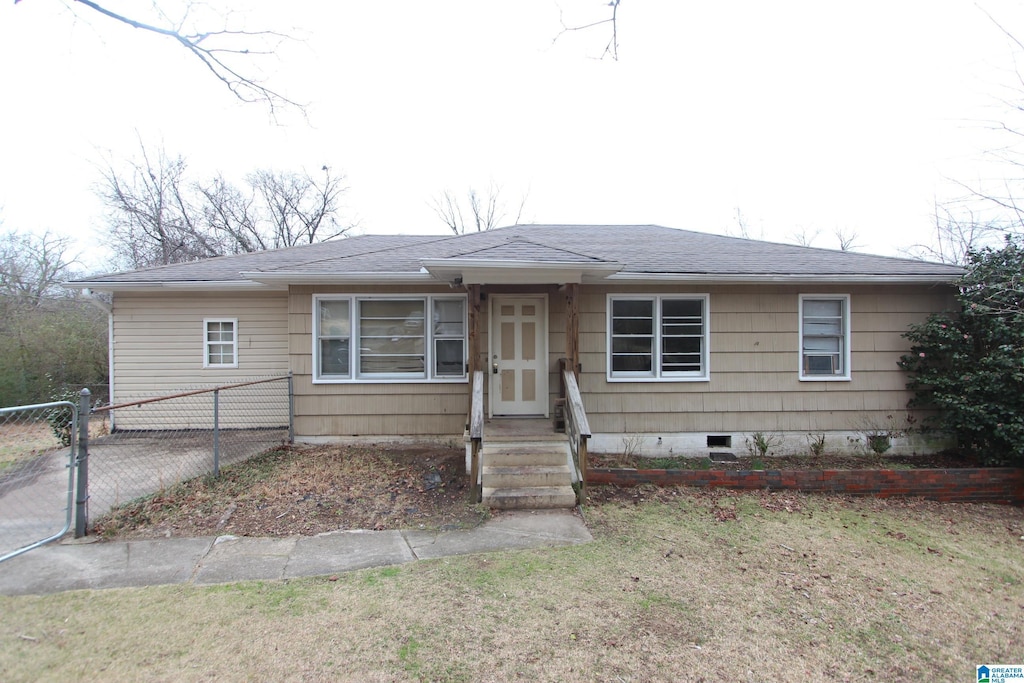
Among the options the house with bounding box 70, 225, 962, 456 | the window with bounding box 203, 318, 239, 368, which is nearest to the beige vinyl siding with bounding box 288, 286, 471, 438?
the house with bounding box 70, 225, 962, 456

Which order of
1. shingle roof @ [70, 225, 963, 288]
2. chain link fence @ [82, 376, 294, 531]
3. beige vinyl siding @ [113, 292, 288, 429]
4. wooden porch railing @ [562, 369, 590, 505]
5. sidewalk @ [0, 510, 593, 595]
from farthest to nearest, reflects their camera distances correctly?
beige vinyl siding @ [113, 292, 288, 429]
shingle roof @ [70, 225, 963, 288]
chain link fence @ [82, 376, 294, 531]
wooden porch railing @ [562, 369, 590, 505]
sidewalk @ [0, 510, 593, 595]

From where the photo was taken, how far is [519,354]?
7.30 metres

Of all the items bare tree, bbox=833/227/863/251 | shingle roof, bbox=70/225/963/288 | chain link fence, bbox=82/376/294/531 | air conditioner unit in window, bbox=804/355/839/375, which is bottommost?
chain link fence, bbox=82/376/294/531

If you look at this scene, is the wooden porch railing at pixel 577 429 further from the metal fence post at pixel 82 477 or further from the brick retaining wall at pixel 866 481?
the metal fence post at pixel 82 477

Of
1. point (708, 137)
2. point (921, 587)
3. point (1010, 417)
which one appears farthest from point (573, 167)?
point (921, 587)

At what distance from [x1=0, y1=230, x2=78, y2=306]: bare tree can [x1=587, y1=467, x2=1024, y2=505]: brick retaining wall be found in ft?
75.6

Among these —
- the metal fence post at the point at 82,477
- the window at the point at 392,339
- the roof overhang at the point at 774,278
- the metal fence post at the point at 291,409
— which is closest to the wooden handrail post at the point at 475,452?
the window at the point at 392,339

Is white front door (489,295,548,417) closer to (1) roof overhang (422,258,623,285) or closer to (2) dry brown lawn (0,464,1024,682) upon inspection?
(1) roof overhang (422,258,623,285)

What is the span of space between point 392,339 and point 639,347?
13.4 ft

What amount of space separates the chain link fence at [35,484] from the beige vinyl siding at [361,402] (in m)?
2.84

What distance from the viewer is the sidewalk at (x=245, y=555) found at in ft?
11.8

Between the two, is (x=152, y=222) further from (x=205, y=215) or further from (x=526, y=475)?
(x=526, y=475)

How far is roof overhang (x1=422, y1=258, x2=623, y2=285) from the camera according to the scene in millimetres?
5793

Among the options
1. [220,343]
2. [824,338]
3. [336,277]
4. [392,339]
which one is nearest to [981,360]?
[824,338]
